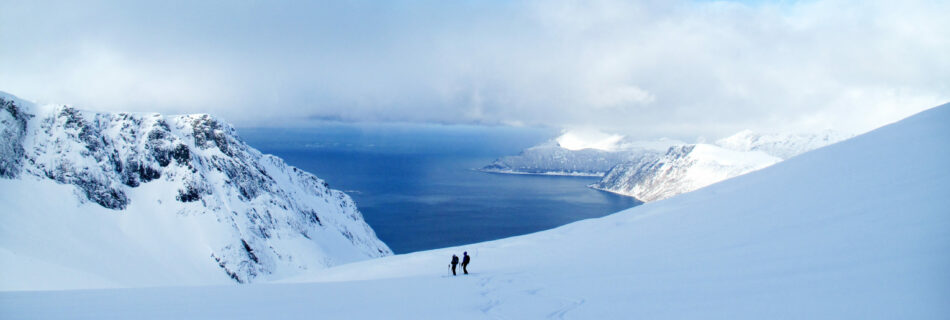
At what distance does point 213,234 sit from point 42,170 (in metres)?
39.3

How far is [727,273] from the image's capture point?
1062 centimetres

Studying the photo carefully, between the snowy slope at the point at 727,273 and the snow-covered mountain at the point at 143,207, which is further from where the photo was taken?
the snow-covered mountain at the point at 143,207

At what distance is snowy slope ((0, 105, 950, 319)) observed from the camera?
798 centimetres

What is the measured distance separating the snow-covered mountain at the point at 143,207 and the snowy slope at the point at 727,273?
85966 mm

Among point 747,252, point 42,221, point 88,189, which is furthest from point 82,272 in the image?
point 747,252

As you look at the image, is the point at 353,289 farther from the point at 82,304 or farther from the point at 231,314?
the point at 82,304

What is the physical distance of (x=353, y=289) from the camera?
44.1 ft

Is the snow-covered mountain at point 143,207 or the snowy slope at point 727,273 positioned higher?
the snowy slope at point 727,273

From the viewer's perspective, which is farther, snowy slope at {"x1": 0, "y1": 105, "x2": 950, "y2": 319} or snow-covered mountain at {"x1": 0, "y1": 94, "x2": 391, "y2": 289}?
snow-covered mountain at {"x1": 0, "y1": 94, "x2": 391, "y2": 289}

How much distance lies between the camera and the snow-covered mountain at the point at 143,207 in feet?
286

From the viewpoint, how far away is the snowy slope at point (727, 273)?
7.98m

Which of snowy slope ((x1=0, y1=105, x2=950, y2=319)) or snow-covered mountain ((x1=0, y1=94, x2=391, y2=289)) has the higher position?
snowy slope ((x1=0, y1=105, x2=950, y2=319))

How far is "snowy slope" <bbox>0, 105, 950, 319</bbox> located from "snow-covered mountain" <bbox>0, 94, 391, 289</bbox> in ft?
282

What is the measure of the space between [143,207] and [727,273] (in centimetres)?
12712
